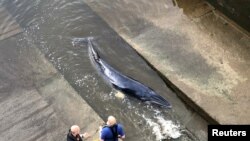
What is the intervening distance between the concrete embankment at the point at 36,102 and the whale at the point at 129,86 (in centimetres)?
96

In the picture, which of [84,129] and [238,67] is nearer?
[84,129]

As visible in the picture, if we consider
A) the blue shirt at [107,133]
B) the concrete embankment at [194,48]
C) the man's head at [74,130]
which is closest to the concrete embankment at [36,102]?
the blue shirt at [107,133]

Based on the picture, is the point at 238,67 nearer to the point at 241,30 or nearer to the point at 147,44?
the point at 241,30

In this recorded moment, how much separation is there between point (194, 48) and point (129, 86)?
2405 millimetres

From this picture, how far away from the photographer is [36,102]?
411 inches

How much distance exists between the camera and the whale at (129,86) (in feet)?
33.2

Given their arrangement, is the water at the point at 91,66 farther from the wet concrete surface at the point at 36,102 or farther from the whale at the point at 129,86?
the wet concrete surface at the point at 36,102

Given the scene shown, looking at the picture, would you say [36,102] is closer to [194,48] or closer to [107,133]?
[107,133]

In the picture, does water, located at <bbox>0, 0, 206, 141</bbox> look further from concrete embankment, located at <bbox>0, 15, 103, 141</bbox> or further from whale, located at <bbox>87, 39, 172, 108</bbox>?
concrete embankment, located at <bbox>0, 15, 103, 141</bbox>

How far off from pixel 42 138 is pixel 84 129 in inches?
40.7

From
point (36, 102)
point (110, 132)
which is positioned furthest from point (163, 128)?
point (36, 102)

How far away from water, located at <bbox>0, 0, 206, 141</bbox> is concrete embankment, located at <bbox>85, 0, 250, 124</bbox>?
321 mm

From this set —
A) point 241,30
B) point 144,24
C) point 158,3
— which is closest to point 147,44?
point 144,24

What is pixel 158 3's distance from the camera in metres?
12.9
